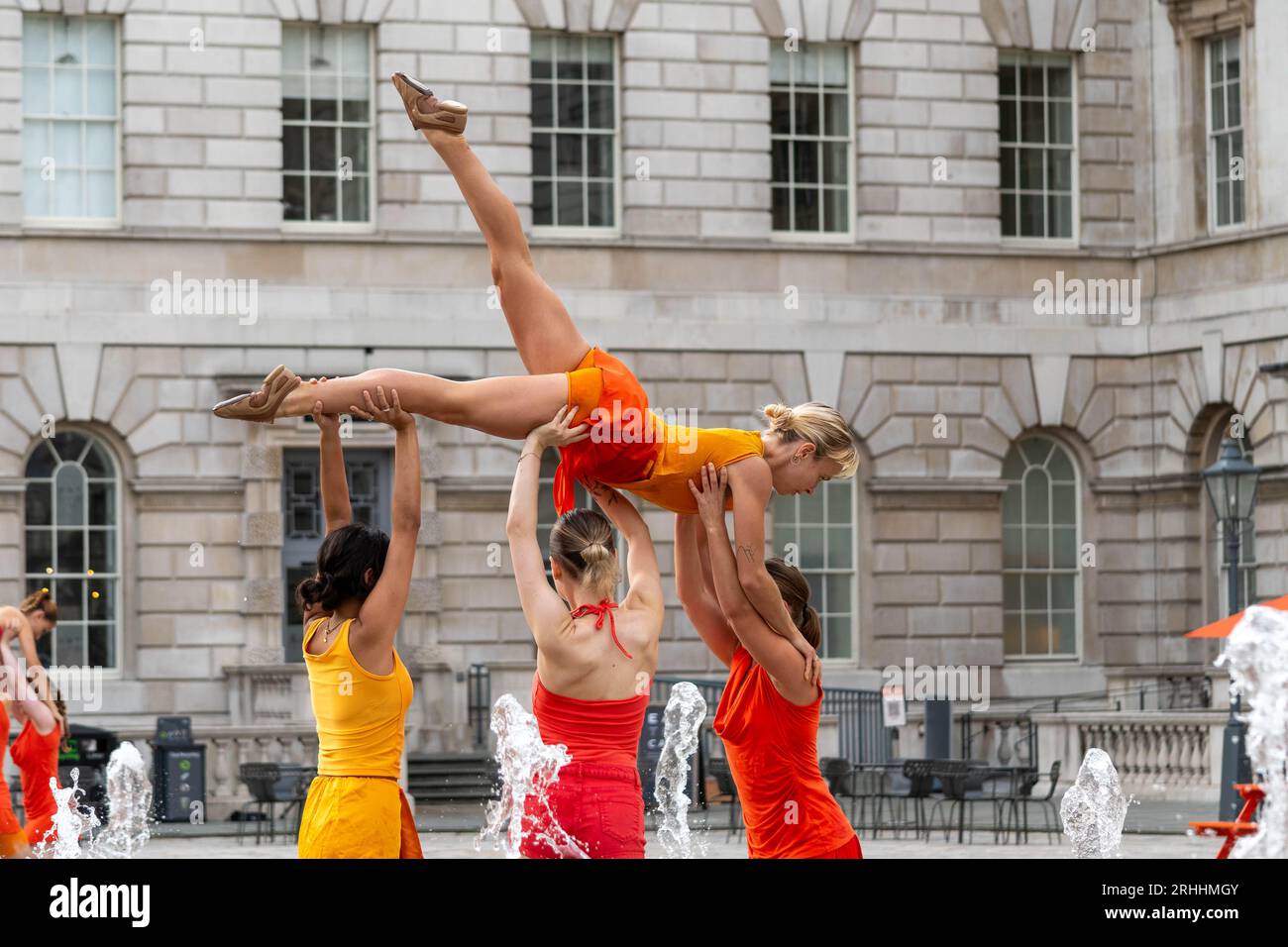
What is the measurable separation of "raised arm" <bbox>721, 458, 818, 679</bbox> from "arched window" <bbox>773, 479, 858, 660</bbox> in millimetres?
21590

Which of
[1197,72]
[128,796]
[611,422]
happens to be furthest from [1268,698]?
[1197,72]

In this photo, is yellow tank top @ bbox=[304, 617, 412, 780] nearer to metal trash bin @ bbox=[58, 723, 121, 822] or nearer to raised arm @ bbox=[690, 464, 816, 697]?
raised arm @ bbox=[690, 464, 816, 697]

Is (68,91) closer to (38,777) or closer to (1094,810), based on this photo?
(38,777)

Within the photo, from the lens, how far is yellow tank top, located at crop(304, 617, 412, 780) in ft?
22.6

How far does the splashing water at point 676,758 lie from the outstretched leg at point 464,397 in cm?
1169

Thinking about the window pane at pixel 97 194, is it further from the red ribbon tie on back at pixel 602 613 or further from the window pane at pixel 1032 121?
the red ribbon tie on back at pixel 602 613

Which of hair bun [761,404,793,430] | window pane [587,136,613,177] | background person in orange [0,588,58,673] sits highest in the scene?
window pane [587,136,613,177]

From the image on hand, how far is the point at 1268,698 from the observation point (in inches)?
330

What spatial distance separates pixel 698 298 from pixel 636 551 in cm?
2161

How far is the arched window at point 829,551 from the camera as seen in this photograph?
2931 cm

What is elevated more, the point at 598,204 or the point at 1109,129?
the point at 1109,129

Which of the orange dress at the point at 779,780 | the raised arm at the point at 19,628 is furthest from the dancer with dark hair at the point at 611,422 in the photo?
the raised arm at the point at 19,628

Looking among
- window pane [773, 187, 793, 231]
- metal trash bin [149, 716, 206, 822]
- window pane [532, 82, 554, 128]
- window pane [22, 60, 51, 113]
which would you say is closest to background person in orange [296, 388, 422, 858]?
metal trash bin [149, 716, 206, 822]
